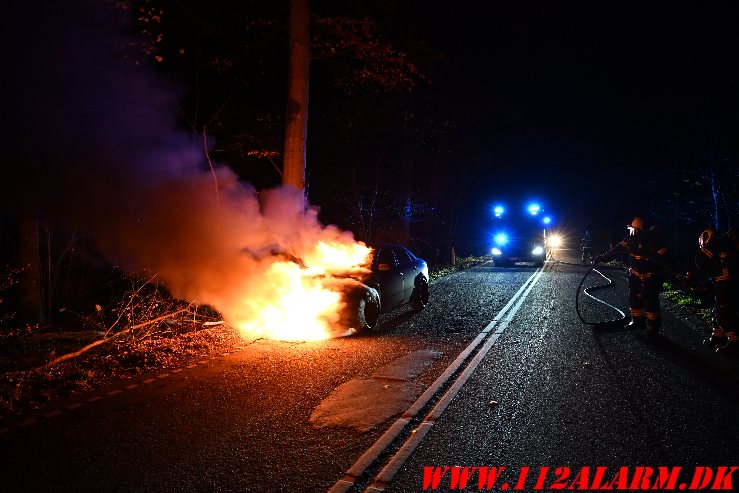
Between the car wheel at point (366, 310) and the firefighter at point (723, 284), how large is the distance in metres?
5.13

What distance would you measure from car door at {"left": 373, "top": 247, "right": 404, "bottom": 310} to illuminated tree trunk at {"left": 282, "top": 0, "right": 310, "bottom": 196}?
251 centimetres

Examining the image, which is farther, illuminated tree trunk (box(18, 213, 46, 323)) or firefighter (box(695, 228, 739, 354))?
illuminated tree trunk (box(18, 213, 46, 323))

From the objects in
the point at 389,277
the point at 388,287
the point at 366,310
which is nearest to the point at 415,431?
the point at 366,310

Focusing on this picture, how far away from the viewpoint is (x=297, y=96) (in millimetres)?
11445

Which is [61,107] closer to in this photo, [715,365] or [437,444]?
[437,444]

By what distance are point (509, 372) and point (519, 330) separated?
9.27ft

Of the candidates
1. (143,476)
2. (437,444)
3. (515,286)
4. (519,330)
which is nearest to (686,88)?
(515,286)

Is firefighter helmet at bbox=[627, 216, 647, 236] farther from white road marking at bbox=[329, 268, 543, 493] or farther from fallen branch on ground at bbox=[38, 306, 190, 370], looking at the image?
fallen branch on ground at bbox=[38, 306, 190, 370]

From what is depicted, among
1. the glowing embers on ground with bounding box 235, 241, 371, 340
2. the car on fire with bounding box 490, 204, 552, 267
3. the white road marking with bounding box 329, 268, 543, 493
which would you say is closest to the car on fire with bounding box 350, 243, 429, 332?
the glowing embers on ground with bounding box 235, 241, 371, 340

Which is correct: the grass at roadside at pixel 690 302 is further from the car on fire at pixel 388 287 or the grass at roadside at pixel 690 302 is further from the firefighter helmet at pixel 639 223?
the car on fire at pixel 388 287

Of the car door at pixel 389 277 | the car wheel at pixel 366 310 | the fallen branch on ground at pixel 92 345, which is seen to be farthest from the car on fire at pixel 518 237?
the fallen branch on ground at pixel 92 345

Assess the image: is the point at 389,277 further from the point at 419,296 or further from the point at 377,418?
the point at 377,418

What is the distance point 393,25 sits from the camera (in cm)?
1223

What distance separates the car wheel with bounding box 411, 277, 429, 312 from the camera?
38.5ft
